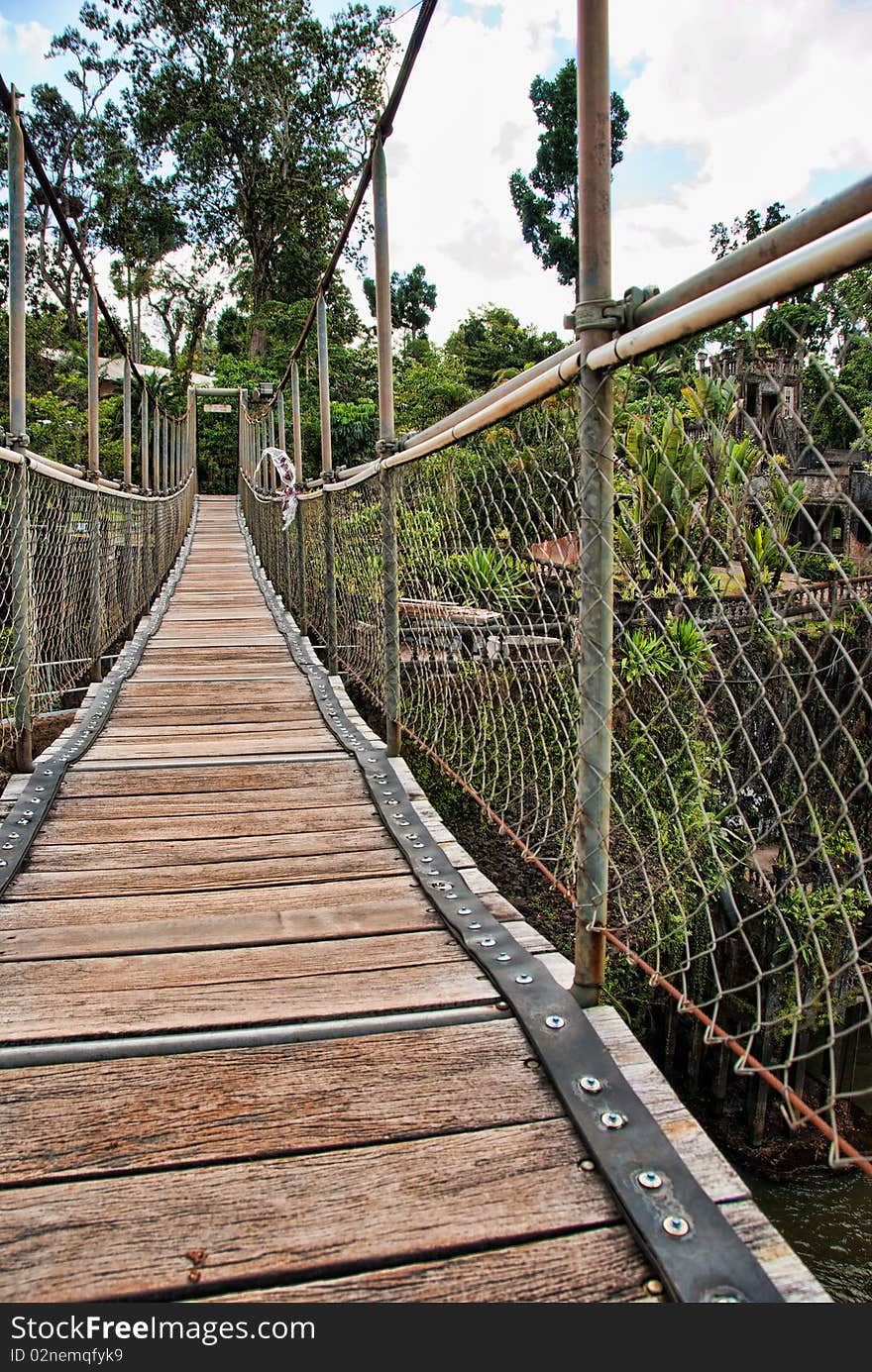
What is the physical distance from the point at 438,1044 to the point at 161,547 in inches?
263

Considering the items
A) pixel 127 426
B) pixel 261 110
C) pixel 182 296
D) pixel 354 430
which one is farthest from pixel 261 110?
pixel 127 426

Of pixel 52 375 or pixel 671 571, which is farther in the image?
pixel 52 375

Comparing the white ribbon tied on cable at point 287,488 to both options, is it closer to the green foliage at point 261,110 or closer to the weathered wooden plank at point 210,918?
the weathered wooden plank at point 210,918

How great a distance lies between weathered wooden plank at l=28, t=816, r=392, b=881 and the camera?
5.65ft

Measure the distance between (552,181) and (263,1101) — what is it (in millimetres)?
29770

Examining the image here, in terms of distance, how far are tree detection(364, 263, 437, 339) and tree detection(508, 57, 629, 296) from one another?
3.62 meters

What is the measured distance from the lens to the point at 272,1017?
118 centimetres

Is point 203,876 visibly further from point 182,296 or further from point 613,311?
point 182,296

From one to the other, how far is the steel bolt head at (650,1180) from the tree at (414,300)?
98.6ft

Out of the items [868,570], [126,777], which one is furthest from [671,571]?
[126,777]

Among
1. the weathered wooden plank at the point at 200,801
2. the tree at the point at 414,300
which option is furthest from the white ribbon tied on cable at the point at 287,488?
the tree at the point at 414,300

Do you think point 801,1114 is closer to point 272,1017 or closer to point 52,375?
point 272,1017

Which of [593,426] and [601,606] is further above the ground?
[593,426]

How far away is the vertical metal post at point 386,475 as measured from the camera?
2.43 meters
